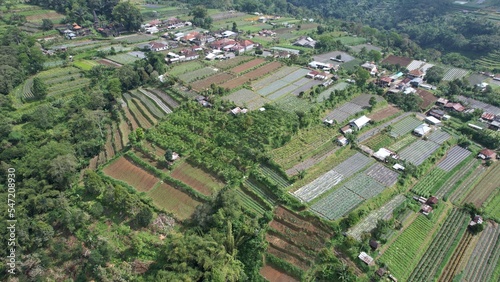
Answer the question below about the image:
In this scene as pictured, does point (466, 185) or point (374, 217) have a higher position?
point (374, 217)

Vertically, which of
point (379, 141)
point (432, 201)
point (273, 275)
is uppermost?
point (379, 141)

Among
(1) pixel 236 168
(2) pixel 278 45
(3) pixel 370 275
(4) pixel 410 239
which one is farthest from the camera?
(2) pixel 278 45

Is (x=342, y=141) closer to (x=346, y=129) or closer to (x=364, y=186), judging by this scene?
(x=346, y=129)

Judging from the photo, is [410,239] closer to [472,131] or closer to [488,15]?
[472,131]

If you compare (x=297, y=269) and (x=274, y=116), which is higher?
(x=274, y=116)

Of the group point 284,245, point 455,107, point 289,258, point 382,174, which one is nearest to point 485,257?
point 382,174

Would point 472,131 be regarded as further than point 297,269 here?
Yes

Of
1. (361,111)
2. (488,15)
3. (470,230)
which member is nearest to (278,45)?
(361,111)

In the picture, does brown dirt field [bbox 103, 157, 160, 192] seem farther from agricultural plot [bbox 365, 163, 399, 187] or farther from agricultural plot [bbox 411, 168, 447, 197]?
agricultural plot [bbox 411, 168, 447, 197]
